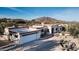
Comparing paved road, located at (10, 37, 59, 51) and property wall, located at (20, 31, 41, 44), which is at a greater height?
property wall, located at (20, 31, 41, 44)

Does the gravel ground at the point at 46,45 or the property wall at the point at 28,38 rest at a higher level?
the property wall at the point at 28,38

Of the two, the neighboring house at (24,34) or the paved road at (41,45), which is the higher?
the neighboring house at (24,34)

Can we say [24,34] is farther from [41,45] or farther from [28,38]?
[41,45]

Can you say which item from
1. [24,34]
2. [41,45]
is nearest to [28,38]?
[24,34]

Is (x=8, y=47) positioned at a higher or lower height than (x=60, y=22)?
lower

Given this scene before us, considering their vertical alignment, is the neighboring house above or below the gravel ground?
above

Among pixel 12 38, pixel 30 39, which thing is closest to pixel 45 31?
pixel 30 39

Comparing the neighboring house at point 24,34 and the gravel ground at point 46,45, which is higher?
the neighboring house at point 24,34

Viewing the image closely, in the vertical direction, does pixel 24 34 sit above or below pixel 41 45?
above

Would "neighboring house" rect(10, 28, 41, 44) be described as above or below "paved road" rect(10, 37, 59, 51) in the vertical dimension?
above

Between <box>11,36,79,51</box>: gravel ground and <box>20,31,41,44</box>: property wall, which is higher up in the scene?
<box>20,31,41,44</box>: property wall

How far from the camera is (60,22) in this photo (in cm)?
268
